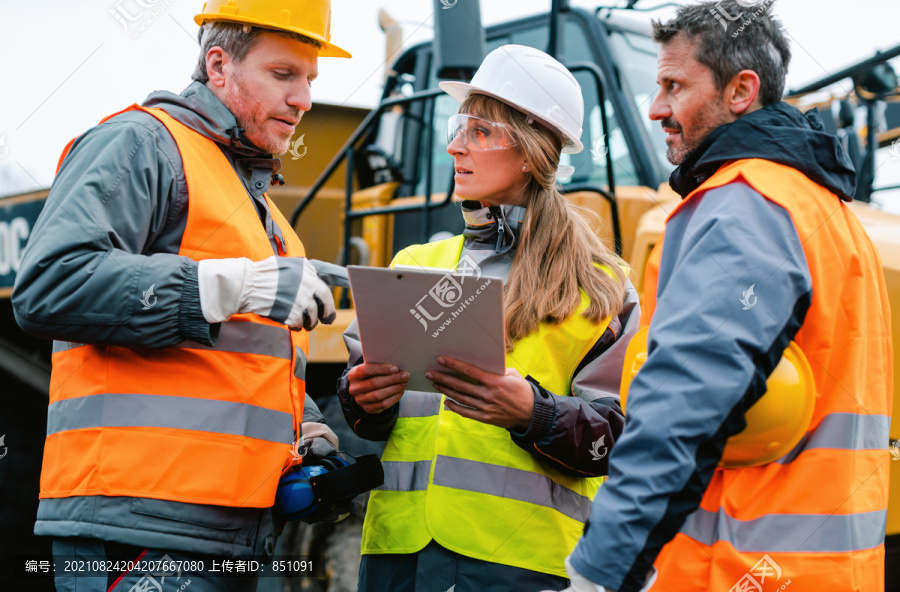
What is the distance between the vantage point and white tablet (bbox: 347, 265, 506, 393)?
1678 millimetres

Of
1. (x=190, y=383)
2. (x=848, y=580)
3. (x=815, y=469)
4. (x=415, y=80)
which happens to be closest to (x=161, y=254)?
(x=190, y=383)

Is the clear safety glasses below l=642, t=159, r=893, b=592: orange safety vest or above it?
above

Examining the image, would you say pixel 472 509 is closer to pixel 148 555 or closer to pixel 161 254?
pixel 148 555

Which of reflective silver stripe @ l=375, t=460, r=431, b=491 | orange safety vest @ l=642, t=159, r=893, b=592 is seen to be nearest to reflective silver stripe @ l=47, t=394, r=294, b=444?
A: reflective silver stripe @ l=375, t=460, r=431, b=491

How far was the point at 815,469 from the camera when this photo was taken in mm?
1437

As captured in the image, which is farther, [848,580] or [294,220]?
[294,220]

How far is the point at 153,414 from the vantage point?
1.82m

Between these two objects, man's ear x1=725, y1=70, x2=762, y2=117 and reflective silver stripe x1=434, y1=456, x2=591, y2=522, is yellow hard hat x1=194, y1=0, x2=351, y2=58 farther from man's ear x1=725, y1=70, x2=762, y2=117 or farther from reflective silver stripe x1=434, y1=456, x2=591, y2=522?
reflective silver stripe x1=434, y1=456, x2=591, y2=522

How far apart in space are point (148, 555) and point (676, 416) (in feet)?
4.13

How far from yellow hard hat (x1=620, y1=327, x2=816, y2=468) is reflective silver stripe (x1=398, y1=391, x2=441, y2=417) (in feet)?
3.12

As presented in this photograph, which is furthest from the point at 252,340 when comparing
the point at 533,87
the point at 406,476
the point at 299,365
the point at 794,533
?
the point at 794,533

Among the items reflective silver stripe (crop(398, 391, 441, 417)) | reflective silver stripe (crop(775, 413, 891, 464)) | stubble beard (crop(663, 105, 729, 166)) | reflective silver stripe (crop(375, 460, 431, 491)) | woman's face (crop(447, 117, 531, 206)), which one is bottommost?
reflective silver stripe (crop(375, 460, 431, 491))

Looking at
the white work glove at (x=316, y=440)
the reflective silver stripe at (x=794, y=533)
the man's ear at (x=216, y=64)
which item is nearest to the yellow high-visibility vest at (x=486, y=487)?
the white work glove at (x=316, y=440)

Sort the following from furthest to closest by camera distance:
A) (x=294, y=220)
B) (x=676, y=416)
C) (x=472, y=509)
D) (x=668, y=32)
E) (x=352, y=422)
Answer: (x=294, y=220) → (x=352, y=422) → (x=472, y=509) → (x=668, y=32) → (x=676, y=416)
